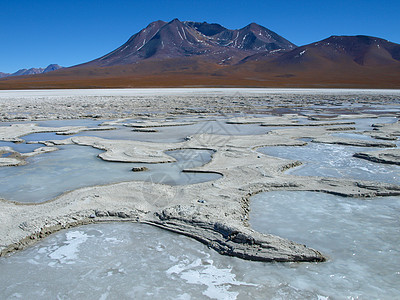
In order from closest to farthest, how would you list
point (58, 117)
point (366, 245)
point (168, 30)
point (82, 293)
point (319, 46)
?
point (82, 293), point (366, 245), point (58, 117), point (319, 46), point (168, 30)

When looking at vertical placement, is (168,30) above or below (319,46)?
above

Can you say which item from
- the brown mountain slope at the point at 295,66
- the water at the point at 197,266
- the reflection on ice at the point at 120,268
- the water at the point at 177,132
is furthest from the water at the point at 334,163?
the brown mountain slope at the point at 295,66

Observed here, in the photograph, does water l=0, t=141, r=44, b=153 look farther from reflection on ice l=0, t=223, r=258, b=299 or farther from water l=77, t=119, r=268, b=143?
reflection on ice l=0, t=223, r=258, b=299

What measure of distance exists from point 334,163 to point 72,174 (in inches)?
163

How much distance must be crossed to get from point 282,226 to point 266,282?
97 centimetres

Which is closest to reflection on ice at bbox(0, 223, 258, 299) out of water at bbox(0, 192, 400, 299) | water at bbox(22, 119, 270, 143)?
water at bbox(0, 192, 400, 299)

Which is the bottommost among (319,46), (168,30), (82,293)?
(82,293)

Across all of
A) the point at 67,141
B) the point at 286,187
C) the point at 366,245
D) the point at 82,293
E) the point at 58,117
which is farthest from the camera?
the point at 58,117

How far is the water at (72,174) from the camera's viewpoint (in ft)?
14.4

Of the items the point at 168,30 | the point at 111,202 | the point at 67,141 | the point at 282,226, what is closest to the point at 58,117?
the point at 67,141

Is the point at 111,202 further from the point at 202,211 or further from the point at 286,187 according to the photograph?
the point at 286,187

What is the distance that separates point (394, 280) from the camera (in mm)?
2510

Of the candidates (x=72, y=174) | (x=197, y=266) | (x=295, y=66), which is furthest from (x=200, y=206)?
(x=295, y=66)

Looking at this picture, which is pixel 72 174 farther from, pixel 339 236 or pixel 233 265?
pixel 339 236
